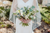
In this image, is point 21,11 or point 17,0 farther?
point 17,0

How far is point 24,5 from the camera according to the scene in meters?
1.71

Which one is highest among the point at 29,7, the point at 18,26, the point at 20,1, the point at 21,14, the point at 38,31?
the point at 20,1

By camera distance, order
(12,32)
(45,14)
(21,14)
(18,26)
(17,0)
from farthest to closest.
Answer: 1. (45,14)
2. (12,32)
3. (18,26)
4. (17,0)
5. (21,14)

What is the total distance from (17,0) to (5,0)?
8.18ft

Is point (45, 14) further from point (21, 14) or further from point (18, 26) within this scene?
point (21, 14)

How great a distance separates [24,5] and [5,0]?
255 centimetres

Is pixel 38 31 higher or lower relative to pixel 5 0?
lower

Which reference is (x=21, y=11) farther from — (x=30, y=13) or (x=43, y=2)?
(x=43, y=2)

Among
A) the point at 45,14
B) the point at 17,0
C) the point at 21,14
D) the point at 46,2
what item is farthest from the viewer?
the point at 46,2

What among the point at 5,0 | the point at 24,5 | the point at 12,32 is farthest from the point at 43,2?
the point at 24,5

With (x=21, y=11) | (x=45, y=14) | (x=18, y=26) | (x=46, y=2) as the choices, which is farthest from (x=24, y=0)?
(x=46, y=2)

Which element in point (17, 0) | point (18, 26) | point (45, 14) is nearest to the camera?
point (17, 0)

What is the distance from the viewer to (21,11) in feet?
5.06

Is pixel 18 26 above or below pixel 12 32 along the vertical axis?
above
